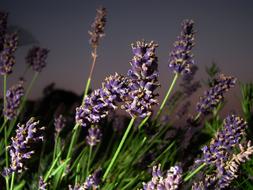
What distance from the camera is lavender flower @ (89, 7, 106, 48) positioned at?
3.52ft

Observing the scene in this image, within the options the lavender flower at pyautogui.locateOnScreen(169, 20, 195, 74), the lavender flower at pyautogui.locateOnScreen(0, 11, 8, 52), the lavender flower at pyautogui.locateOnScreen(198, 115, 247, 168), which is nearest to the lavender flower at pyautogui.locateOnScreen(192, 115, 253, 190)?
the lavender flower at pyautogui.locateOnScreen(198, 115, 247, 168)

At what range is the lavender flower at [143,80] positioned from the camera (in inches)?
25.3

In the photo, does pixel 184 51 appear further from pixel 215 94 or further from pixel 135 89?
pixel 135 89

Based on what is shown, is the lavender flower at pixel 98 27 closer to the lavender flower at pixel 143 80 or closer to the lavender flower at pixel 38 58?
the lavender flower at pixel 38 58

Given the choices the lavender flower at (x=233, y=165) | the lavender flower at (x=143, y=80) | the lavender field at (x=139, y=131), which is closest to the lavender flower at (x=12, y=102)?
the lavender field at (x=139, y=131)

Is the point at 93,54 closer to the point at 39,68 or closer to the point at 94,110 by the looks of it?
the point at 39,68

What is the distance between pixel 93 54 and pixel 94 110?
0.41 metres

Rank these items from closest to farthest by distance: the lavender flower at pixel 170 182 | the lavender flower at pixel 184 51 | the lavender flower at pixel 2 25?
the lavender flower at pixel 170 182 < the lavender flower at pixel 184 51 < the lavender flower at pixel 2 25

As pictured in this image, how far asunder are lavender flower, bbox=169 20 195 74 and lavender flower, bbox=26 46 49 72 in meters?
0.52

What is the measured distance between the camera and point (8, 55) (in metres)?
1.05

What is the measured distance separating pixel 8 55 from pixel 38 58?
0.87ft

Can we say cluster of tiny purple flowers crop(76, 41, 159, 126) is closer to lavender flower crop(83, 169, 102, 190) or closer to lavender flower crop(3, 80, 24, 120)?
lavender flower crop(83, 169, 102, 190)

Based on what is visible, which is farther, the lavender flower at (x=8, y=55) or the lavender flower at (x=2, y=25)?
the lavender flower at (x=2, y=25)

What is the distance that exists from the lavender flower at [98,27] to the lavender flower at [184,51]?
229mm
